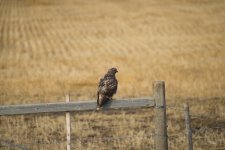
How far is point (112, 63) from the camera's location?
25.4 m

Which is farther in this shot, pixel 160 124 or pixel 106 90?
pixel 106 90

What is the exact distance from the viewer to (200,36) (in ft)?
108

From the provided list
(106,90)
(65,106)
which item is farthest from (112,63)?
(65,106)

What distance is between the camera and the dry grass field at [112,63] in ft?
35.4

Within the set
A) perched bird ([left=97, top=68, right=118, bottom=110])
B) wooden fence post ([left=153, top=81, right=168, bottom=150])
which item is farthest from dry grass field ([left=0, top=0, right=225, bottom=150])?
wooden fence post ([left=153, top=81, right=168, bottom=150])

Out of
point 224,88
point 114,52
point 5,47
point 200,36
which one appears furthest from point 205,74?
point 5,47

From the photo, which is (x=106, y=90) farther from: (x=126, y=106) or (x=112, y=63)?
(x=112, y=63)

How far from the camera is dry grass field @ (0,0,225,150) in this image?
10.8 meters

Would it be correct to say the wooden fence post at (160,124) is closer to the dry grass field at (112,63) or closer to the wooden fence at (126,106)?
the wooden fence at (126,106)

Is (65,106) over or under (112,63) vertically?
under

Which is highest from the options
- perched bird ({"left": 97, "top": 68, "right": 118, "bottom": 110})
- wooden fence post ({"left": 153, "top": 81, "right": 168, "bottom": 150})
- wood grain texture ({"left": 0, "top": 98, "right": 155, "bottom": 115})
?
perched bird ({"left": 97, "top": 68, "right": 118, "bottom": 110})

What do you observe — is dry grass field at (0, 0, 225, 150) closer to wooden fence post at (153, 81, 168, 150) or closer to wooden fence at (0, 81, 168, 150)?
wooden fence at (0, 81, 168, 150)

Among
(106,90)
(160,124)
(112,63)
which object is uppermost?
(112,63)

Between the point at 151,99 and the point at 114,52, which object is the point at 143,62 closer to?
the point at 114,52
